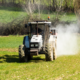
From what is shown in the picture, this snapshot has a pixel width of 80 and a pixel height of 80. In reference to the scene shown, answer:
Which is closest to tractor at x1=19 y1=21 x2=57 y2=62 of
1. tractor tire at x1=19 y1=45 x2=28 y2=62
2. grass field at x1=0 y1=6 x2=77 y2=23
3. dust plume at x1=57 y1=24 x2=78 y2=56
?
tractor tire at x1=19 y1=45 x2=28 y2=62

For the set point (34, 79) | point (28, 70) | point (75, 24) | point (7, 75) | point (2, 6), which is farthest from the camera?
point (2, 6)

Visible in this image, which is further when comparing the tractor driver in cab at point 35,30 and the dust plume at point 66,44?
the dust plume at point 66,44

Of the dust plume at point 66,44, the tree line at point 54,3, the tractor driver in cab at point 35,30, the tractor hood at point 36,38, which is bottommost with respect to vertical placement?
the dust plume at point 66,44

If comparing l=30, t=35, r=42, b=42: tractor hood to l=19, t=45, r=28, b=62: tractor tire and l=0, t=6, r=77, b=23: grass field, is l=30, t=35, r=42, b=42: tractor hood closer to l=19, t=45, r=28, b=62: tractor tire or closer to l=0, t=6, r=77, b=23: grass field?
l=19, t=45, r=28, b=62: tractor tire

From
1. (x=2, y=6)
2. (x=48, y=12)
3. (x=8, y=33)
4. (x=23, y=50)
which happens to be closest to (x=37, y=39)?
(x=23, y=50)

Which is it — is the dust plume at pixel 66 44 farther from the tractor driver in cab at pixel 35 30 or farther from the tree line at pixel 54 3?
the tree line at pixel 54 3

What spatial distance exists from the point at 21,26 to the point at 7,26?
258cm

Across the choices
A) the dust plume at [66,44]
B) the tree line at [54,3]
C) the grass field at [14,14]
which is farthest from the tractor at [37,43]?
the grass field at [14,14]

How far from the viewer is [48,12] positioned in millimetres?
53312

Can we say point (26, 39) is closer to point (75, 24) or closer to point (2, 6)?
point (75, 24)

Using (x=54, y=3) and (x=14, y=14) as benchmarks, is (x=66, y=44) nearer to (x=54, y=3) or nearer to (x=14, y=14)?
(x=54, y=3)

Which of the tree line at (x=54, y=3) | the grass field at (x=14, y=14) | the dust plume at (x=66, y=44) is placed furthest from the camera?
the grass field at (x=14, y=14)

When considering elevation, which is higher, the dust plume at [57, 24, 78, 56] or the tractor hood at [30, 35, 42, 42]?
the tractor hood at [30, 35, 42, 42]

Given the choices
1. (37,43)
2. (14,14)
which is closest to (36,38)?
(37,43)
